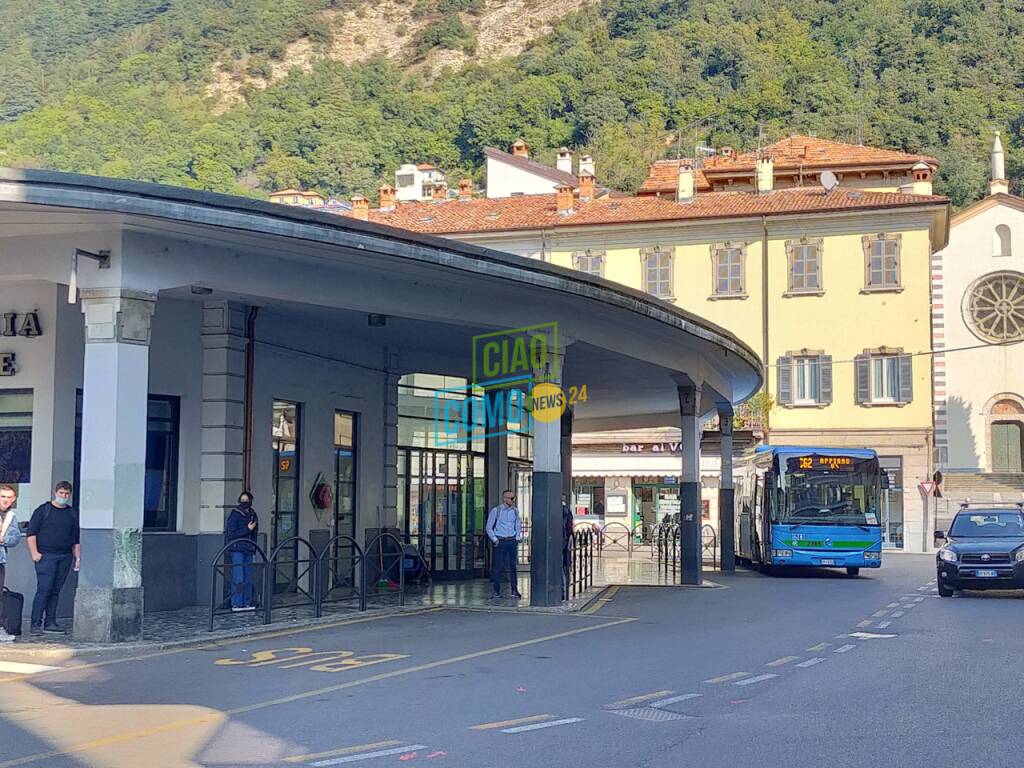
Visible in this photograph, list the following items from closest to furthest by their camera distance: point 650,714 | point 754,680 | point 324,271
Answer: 1. point 650,714
2. point 754,680
3. point 324,271

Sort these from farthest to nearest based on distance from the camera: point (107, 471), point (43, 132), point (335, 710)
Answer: point (43, 132) < point (107, 471) < point (335, 710)

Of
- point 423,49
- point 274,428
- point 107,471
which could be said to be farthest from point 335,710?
point 423,49

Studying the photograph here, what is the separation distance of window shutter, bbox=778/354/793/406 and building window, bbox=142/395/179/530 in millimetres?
36310

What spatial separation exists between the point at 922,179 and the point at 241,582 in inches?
1758

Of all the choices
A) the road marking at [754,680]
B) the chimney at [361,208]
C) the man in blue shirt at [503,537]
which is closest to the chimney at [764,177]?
the chimney at [361,208]

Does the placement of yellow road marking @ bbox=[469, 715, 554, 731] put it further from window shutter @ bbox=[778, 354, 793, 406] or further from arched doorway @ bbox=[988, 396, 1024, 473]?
arched doorway @ bbox=[988, 396, 1024, 473]

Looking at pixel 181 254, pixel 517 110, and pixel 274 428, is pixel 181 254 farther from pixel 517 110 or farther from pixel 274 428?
pixel 517 110

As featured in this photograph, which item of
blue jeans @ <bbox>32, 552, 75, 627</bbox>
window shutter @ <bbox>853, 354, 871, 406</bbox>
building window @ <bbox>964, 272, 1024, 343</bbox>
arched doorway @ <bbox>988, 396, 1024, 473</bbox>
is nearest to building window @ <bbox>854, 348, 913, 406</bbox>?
window shutter @ <bbox>853, 354, 871, 406</bbox>

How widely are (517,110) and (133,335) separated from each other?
8586 centimetres

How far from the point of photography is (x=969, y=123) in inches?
3477

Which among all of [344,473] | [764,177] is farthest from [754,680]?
[764,177]

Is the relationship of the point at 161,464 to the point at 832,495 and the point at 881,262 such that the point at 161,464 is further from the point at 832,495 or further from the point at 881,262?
the point at 881,262

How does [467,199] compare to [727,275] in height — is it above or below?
above

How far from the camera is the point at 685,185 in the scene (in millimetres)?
55438
